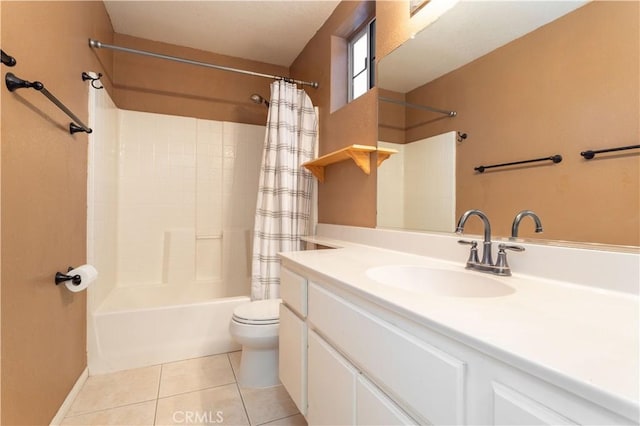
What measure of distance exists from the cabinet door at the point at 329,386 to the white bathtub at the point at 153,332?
3.75 ft

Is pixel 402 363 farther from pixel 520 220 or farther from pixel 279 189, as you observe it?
pixel 279 189

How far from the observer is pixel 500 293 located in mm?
827

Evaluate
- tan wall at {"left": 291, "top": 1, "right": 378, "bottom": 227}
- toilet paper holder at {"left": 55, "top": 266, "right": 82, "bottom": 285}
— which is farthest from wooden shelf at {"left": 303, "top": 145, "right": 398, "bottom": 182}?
toilet paper holder at {"left": 55, "top": 266, "right": 82, "bottom": 285}

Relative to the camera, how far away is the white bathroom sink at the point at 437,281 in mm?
891

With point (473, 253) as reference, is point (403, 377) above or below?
below

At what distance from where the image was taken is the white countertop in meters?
0.37

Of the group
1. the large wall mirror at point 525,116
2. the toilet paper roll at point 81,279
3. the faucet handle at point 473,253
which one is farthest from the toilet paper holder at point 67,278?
the faucet handle at point 473,253

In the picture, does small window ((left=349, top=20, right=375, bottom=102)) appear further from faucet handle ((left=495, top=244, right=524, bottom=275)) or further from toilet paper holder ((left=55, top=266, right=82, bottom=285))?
toilet paper holder ((left=55, top=266, right=82, bottom=285))

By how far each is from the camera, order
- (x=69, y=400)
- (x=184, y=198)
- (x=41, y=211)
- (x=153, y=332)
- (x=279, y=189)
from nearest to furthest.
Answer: (x=41, y=211) < (x=69, y=400) < (x=153, y=332) < (x=279, y=189) < (x=184, y=198)

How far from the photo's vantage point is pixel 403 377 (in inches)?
25.7

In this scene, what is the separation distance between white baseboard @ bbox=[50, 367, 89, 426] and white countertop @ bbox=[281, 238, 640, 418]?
147cm

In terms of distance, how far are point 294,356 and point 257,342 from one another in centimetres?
46

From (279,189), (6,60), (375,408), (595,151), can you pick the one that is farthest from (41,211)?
(595,151)

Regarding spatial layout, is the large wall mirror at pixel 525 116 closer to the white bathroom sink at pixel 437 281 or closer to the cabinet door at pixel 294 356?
the white bathroom sink at pixel 437 281
